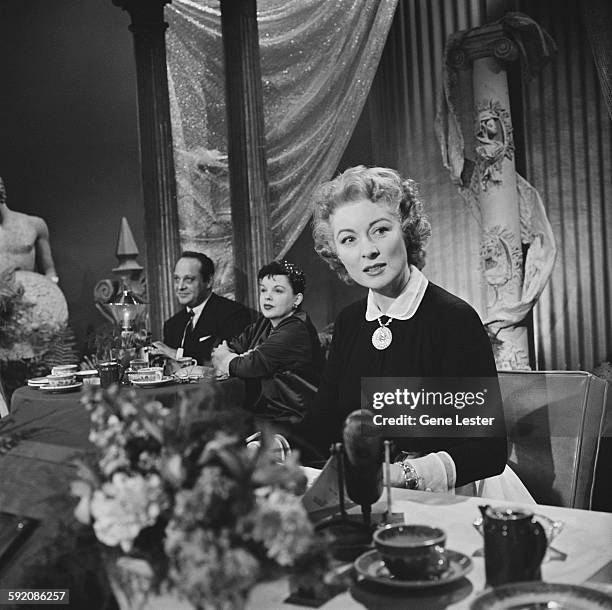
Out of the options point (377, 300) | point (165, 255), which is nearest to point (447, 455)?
point (377, 300)

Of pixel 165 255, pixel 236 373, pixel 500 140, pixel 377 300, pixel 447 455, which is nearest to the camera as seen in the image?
pixel 447 455

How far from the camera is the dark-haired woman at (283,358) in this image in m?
3.81

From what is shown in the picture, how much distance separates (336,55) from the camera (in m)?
5.13

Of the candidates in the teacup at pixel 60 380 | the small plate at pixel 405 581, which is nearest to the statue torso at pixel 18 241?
the teacup at pixel 60 380

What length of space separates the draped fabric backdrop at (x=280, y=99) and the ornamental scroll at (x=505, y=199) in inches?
31.8

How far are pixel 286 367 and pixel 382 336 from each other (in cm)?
188

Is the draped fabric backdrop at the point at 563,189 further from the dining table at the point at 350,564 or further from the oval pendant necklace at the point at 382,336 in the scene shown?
the dining table at the point at 350,564

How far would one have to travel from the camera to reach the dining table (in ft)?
3.27

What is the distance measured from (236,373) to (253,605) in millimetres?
2914

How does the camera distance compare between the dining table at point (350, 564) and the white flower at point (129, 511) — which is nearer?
the white flower at point (129, 511)

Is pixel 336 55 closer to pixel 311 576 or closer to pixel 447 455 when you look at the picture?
pixel 447 455

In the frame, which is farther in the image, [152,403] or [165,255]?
[165,255]

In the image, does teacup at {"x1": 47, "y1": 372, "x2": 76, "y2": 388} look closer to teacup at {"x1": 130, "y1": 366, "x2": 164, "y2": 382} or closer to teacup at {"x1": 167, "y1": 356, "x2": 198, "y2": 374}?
teacup at {"x1": 130, "y1": 366, "x2": 164, "y2": 382}

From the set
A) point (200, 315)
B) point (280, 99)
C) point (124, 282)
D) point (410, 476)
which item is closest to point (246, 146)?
point (280, 99)
